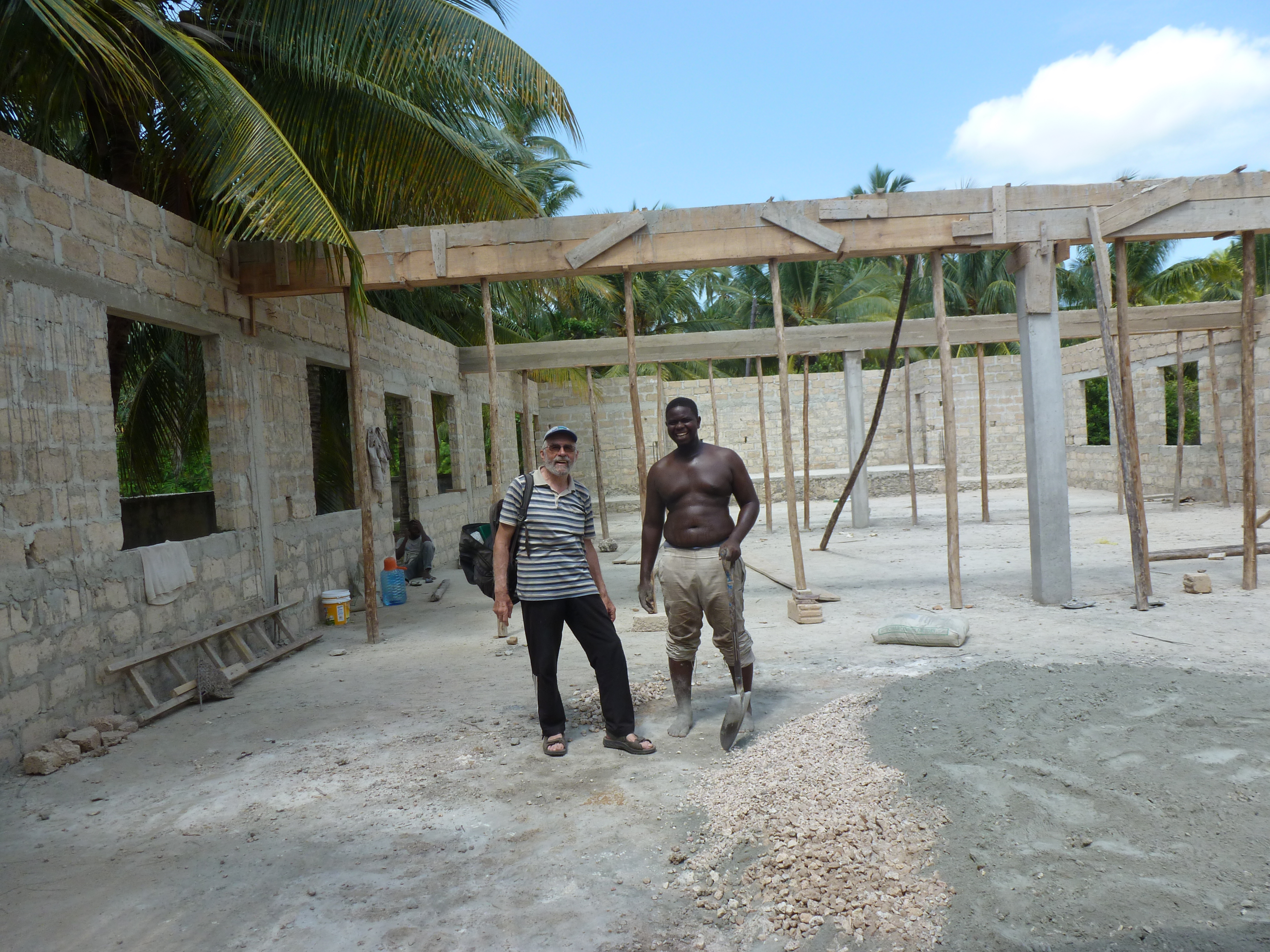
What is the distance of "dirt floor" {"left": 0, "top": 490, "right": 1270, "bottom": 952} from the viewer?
8.90 ft

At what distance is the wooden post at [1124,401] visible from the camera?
690cm

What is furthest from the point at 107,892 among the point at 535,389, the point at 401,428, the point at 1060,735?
the point at 535,389

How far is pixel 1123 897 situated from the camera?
103 inches

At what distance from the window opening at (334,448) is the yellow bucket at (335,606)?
3307mm

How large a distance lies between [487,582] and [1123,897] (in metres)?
3.55

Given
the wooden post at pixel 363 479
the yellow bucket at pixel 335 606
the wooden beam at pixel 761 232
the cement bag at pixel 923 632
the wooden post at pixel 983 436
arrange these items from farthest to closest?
the wooden post at pixel 983 436, the yellow bucket at pixel 335 606, the wooden post at pixel 363 479, the wooden beam at pixel 761 232, the cement bag at pixel 923 632

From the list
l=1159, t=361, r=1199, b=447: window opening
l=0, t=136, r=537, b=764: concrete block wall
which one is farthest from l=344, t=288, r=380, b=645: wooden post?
l=1159, t=361, r=1199, b=447: window opening

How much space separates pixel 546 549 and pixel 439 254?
11.8ft

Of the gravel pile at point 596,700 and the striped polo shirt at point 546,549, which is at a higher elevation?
the striped polo shirt at point 546,549

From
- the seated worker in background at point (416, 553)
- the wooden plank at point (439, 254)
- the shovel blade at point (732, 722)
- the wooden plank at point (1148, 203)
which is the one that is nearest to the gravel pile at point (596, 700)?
the shovel blade at point (732, 722)

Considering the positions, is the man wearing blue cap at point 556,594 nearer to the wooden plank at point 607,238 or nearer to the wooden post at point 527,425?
the wooden plank at point 607,238

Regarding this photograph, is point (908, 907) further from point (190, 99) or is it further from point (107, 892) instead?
point (190, 99)

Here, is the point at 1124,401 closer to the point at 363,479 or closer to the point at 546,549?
the point at 546,549

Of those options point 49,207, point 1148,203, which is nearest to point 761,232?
point 1148,203
